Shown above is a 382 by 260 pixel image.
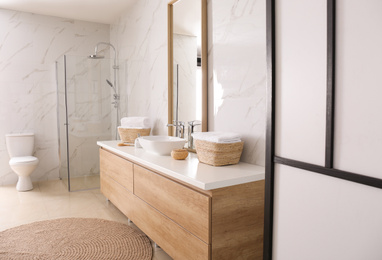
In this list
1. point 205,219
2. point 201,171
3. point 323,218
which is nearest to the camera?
point 323,218

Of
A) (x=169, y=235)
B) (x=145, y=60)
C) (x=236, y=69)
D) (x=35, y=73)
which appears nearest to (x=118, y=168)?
(x=169, y=235)

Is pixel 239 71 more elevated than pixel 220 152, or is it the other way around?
pixel 239 71

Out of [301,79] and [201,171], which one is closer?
[301,79]

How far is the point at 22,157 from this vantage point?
4168 mm

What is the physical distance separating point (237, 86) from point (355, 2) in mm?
1129

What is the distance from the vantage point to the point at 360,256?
1151 millimetres

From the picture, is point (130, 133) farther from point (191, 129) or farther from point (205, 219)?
point (205, 219)

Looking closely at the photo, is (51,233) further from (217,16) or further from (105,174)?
(217,16)

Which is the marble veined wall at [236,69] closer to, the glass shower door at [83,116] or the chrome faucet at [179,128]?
the chrome faucet at [179,128]

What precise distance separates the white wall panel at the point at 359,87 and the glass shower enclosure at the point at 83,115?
3270 millimetres

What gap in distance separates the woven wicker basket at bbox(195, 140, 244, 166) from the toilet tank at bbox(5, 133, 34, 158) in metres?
3.11

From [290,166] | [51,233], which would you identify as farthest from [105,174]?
[290,166]

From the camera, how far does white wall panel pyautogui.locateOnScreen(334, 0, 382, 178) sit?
107 cm

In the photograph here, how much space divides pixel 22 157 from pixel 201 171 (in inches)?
128
